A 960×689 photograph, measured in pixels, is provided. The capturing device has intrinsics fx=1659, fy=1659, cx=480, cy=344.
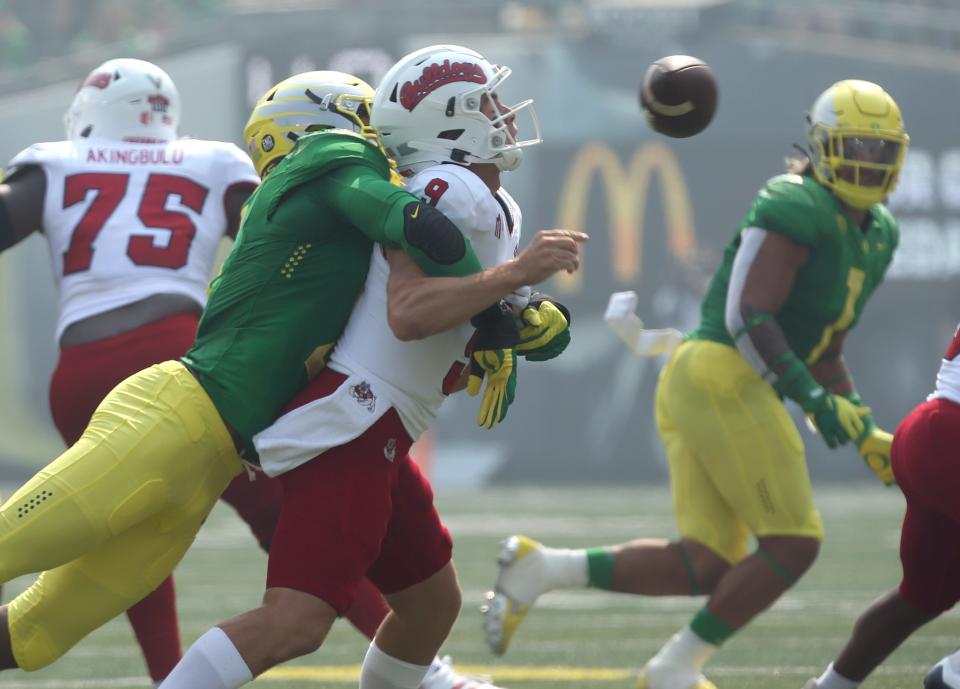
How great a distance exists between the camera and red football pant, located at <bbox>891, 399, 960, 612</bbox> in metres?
3.55

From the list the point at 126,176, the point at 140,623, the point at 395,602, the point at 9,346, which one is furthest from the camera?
the point at 9,346

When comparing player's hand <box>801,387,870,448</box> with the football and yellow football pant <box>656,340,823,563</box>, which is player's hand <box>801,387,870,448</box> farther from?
the football

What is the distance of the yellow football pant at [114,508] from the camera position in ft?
10.3

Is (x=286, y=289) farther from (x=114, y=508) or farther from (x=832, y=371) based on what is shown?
(x=832, y=371)

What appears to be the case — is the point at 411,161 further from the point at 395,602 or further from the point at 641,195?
the point at 641,195

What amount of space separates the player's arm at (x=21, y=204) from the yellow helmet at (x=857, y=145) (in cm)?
224

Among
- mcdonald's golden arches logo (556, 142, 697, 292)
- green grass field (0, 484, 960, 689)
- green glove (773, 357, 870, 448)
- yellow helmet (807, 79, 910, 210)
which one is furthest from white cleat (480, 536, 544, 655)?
mcdonald's golden arches logo (556, 142, 697, 292)

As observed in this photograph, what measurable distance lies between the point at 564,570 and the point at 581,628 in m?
1.24

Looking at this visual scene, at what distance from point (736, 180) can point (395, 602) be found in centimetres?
1125

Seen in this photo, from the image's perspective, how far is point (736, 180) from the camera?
1438 centimetres

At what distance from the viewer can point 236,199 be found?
14.8 feet

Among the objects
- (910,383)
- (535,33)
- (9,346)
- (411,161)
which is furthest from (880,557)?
(9,346)

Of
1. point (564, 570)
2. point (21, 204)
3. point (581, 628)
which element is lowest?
point (581, 628)

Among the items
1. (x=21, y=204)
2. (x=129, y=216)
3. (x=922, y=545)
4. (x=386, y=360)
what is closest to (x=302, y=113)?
(x=386, y=360)
